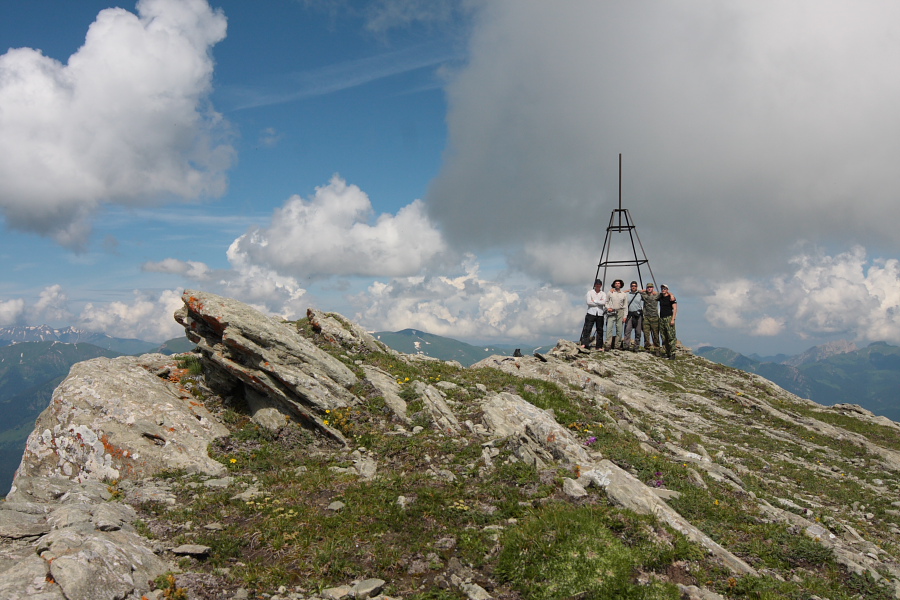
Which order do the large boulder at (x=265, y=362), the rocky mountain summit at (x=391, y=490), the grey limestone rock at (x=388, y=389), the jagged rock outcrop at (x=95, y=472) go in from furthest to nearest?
the grey limestone rock at (x=388, y=389), the large boulder at (x=265, y=362), the rocky mountain summit at (x=391, y=490), the jagged rock outcrop at (x=95, y=472)

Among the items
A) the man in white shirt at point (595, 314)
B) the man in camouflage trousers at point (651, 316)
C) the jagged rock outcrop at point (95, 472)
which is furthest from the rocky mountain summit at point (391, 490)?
the man in camouflage trousers at point (651, 316)

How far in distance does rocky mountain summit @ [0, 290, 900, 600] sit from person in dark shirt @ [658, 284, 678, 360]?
1275cm

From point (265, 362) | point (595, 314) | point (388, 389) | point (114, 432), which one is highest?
point (595, 314)

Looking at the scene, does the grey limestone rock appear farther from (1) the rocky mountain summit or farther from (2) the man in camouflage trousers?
(2) the man in camouflage trousers

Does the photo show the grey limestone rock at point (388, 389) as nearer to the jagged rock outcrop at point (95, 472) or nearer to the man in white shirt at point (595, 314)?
the jagged rock outcrop at point (95, 472)

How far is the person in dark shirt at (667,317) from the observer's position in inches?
1366

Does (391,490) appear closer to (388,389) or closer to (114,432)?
(388,389)

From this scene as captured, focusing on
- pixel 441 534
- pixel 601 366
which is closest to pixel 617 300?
pixel 601 366

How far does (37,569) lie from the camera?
22.8 ft

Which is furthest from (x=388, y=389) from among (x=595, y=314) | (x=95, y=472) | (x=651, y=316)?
(x=651, y=316)

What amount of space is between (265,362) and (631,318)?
29.3 meters

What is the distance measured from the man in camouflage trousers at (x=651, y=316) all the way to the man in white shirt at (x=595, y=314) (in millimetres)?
3484

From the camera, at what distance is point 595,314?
34.9m

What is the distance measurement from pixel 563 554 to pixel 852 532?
1067 cm
